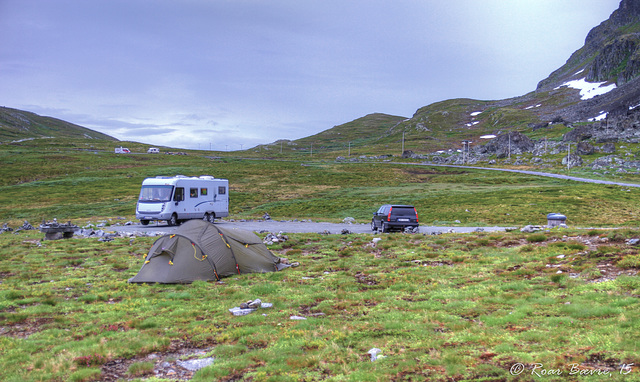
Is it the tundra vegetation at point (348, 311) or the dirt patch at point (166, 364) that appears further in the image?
the dirt patch at point (166, 364)

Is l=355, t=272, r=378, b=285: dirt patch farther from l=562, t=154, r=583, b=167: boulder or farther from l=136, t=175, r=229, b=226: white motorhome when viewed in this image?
l=562, t=154, r=583, b=167: boulder

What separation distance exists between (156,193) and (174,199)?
158cm

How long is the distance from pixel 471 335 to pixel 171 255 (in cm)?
1155

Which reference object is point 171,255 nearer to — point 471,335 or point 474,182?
point 471,335

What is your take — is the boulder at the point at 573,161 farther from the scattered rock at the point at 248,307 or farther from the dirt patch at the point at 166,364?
the dirt patch at the point at 166,364

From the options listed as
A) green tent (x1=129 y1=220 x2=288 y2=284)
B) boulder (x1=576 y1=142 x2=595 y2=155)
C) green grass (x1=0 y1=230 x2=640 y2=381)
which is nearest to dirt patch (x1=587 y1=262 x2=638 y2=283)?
green grass (x1=0 y1=230 x2=640 y2=381)

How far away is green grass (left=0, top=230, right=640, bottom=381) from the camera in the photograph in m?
7.67

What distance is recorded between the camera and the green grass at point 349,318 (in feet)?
25.2

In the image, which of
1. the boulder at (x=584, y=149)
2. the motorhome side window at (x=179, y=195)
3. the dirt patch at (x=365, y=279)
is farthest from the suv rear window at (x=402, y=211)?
the boulder at (x=584, y=149)

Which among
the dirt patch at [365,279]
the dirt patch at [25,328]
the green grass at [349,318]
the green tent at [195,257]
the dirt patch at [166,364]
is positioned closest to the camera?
the green grass at [349,318]

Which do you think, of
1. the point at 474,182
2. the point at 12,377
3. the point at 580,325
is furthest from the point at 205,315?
the point at 474,182

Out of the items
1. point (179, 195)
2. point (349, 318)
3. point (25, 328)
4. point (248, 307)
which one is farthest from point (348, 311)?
point (179, 195)

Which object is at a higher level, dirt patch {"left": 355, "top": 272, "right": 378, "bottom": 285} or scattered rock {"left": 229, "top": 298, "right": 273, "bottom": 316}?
scattered rock {"left": 229, "top": 298, "right": 273, "bottom": 316}

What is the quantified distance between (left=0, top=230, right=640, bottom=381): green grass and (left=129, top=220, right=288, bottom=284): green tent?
27.6 inches
